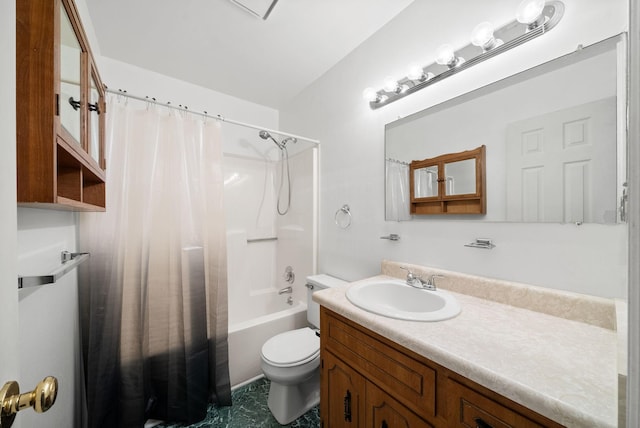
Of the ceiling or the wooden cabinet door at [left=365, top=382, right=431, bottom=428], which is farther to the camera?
the ceiling

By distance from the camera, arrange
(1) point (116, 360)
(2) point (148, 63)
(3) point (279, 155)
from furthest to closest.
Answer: (3) point (279, 155) < (2) point (148, 63) < (1) point (116, 360)

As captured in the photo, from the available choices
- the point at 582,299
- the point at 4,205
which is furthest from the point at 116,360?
the point at 582,299

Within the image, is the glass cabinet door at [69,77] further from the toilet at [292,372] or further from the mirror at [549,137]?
the mirror at [549,137]

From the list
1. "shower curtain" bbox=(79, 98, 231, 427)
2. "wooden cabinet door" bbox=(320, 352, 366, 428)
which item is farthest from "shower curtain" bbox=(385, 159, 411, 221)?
"shower curtain" bbox=(79, 98, 231, 427)

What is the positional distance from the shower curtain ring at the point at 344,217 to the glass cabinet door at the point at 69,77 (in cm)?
142

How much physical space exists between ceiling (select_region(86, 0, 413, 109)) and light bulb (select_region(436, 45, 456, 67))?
460 mm

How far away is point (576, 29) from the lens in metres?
0.86

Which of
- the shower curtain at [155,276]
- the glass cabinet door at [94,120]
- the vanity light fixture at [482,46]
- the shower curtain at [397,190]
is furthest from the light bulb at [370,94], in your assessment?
the glass cabinet door at [94,120]

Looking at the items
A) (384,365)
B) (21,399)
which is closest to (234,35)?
(21,399)

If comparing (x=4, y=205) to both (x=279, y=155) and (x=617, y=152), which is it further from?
(x=279, y=155)

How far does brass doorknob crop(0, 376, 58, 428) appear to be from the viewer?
0.33 meters

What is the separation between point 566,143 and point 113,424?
2.46m

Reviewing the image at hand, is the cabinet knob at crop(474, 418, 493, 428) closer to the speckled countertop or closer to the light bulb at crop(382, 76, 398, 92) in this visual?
the speckled countertop

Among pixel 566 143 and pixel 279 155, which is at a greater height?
pixel 279 155
